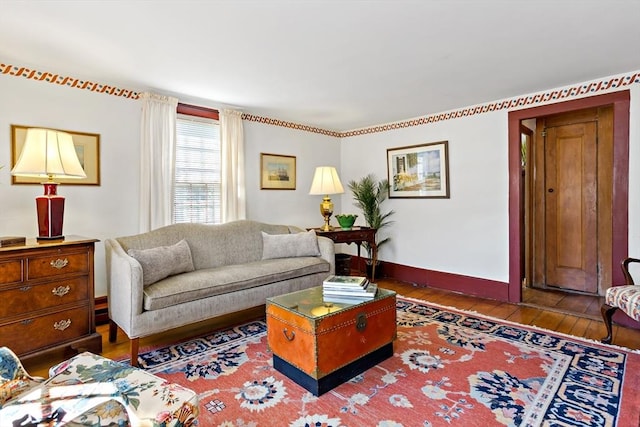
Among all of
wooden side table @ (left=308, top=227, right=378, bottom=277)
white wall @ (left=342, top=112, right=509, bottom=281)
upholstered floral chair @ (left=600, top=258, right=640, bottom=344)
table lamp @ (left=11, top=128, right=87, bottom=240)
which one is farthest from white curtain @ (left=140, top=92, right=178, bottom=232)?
upholstered floral chair @ (left=600, top=258, right=640, bottom=344)

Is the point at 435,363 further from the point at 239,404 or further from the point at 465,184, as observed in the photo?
the point at 465,184

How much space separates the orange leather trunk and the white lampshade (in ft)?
5.98

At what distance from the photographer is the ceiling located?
198 centimetres

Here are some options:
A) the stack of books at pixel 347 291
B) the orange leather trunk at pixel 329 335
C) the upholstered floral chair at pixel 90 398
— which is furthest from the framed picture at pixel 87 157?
the stack of books at pixel 347 291

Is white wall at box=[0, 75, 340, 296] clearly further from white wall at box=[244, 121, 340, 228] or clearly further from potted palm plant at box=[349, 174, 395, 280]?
potted palm plant at box=[349, 174, 395, 280]

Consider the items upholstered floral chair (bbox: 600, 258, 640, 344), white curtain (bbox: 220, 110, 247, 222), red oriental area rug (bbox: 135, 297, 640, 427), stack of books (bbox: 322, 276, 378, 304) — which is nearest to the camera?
red oriental area rug (bbox: 135, 297, 640, 427)

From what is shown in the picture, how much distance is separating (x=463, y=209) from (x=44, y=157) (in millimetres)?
4167

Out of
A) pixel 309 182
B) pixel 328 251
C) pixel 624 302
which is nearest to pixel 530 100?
pixel 624 302

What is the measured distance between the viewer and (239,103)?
12.9ft

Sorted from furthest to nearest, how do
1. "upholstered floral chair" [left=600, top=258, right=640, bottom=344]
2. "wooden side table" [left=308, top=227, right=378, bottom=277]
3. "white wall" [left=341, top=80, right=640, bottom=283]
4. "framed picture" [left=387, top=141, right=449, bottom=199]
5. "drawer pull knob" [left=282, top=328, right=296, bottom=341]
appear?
"framed picture" [left=387, top=141, right=449, bottom=199] → "wooden side table" [left=308, top=227, right=378, bottom=277] → "white wall" [left=341, top=80, right=640, bottom=283] → "upholstered floral chair" [left=600, top=258, right=640, bottom=344] → "drawer pull knob" [left=282, top=328, right=296, bottom=341]

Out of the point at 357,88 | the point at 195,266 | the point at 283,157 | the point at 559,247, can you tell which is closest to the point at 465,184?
the point at 559,247

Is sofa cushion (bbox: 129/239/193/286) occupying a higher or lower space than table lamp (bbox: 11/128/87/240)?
lower

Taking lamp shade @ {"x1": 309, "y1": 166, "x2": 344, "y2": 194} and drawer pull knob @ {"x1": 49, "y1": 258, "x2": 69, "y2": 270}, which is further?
lamp shade @ {"x1": 309, "y1": 166, "x2": 344, "y2": 194}

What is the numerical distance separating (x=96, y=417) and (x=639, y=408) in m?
2.53
